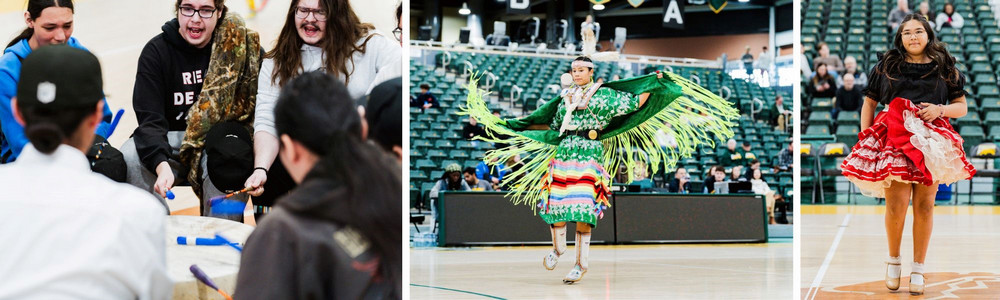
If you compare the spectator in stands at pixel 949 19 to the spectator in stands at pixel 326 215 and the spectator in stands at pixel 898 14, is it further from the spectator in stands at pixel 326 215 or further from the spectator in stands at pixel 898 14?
the spectator in stands at pixel 326 215

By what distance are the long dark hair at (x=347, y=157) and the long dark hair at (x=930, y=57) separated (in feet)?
9.68

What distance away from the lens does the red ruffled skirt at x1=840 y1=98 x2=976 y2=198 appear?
3920 millimetres

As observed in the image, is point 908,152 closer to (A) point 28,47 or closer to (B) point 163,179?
(B) point 163,179

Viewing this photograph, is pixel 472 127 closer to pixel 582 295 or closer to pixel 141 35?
pixel 582 295

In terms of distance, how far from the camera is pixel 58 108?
65.7 inches

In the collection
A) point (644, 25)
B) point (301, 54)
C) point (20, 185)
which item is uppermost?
point (644, 25)

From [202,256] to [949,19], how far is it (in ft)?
50.6

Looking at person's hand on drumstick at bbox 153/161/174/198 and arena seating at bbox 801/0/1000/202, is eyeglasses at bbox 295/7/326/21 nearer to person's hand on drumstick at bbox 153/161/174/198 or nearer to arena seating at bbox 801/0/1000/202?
person's hand on drumstick at bbox 153/161/174/198

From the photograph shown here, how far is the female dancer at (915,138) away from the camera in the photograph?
3.94 meters

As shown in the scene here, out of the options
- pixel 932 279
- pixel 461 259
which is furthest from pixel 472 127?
pixel 932 279

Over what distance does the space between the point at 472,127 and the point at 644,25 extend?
1408cm

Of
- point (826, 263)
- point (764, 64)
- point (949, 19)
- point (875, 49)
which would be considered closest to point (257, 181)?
point (826, 263)

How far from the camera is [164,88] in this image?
211 centimetres

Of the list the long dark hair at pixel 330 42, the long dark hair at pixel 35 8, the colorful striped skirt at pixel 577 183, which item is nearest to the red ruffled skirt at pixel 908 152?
the colorful striped skirt at pixel 577 183
